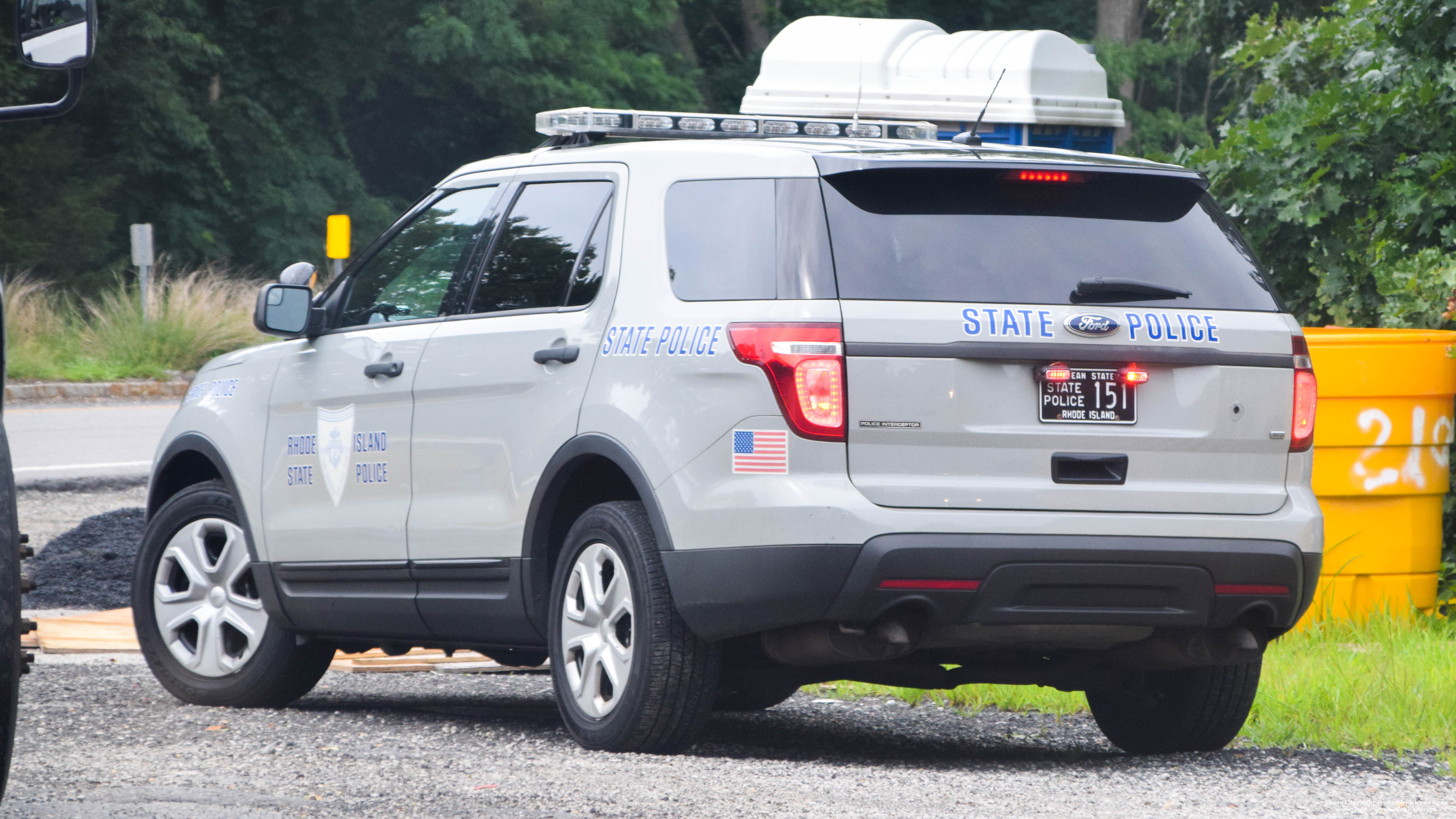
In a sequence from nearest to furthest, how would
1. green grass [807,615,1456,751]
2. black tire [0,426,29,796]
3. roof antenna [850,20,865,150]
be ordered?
black tire [0,426,29,796]
green grass [807,615,1456,751]
roof antenna [850,20,865,150]

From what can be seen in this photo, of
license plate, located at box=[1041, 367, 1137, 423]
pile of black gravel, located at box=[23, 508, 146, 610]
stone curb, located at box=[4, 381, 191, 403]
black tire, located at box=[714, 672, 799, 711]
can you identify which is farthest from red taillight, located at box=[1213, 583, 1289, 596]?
stone curb, located at box=[4, 381, 191, 403]

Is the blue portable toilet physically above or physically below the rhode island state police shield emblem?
above

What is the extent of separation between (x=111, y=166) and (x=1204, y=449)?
102 feet

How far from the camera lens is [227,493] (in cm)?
702

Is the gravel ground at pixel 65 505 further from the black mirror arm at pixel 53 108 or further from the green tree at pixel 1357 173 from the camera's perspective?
the black mirror arm at pixel 53 108

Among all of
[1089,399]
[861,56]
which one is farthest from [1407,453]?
[861,56]

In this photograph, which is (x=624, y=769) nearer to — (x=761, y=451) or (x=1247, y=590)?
(x=761, y=451)

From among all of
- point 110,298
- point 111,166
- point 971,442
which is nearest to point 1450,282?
point 971,442

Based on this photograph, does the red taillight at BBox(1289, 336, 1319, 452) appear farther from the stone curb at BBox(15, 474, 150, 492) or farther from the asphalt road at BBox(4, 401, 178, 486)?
the stone curb at BBox(15, 474, 150, 492)

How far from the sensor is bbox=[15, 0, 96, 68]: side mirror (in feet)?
14.9

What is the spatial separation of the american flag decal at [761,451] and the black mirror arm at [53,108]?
5.63 ft

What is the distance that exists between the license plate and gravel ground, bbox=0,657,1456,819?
3.06 feet

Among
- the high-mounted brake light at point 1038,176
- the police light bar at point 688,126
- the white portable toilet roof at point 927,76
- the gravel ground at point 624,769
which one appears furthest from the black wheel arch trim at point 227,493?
the white portable toilet roof at point 927,76

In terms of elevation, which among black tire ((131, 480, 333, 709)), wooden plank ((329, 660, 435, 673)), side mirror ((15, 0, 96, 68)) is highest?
side mirror ((15, 0, 96, 68))
